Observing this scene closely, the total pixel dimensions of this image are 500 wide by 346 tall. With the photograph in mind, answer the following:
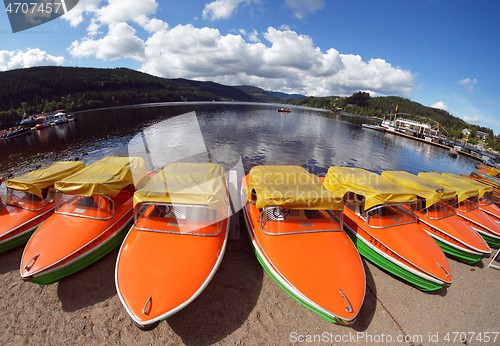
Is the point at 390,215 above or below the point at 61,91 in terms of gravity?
below

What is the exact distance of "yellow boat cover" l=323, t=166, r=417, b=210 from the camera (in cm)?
794

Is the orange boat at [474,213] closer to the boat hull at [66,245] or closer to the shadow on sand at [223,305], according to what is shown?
the shadow on sand at [223,305]

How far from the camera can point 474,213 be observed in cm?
1016

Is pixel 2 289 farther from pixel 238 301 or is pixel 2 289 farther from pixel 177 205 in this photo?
pixel 238 301

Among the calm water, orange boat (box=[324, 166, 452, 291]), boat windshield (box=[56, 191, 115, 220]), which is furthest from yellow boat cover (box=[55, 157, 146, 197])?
the calm water

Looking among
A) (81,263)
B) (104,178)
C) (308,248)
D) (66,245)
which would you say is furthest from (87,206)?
(308,248)

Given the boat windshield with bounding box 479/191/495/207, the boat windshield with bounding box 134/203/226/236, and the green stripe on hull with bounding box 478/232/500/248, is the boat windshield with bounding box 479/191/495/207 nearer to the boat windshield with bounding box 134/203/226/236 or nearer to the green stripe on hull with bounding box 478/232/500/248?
the green stripe on hull with bounding box 478/232/500/248

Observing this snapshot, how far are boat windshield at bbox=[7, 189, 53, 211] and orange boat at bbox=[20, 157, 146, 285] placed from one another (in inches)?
54.1

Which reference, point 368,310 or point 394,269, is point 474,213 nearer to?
point 394,269

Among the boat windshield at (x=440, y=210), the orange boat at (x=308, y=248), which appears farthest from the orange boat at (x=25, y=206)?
the boat windshield at (x=440, y=210)

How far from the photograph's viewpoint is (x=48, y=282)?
6539 millimetres

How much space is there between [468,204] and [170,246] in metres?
12.9

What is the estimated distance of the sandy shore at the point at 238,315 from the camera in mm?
5691

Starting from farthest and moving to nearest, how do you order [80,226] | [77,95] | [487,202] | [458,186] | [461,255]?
[77,95]
[487,202]
[458,186]
[461,255]
[80,226]
